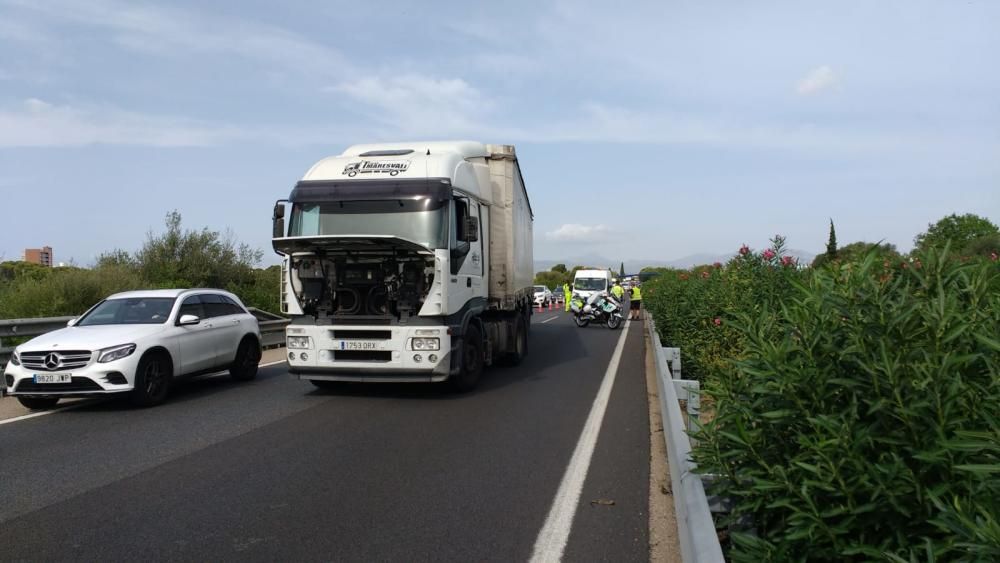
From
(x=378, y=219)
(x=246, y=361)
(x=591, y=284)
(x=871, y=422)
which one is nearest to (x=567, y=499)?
(x=871, y=422)

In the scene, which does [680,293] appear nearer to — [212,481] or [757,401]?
[212,481]

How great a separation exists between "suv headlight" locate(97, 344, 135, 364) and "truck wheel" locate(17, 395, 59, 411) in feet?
3.91

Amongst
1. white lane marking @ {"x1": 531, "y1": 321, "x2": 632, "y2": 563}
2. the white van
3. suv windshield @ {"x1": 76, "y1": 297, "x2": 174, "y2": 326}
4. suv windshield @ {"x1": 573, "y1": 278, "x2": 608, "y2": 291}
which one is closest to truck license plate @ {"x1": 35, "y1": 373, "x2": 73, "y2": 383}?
suv windshield @ {"x1": 76, "y1": 297, "x2": 174, "y2": 326}

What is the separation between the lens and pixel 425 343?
9.68 metres

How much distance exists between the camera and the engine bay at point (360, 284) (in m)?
10.0

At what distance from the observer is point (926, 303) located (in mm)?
2875

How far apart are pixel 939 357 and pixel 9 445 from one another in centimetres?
834

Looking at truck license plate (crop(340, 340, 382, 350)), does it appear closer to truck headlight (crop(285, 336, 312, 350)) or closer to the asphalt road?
truck headlight (crop(285, 336, 312, 350))

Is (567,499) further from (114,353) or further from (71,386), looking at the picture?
(71,386)

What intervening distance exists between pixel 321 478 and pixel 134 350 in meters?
4.66

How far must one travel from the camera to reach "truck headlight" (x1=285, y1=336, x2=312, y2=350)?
10102 millimetres

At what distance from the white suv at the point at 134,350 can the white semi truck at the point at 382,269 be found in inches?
65.9

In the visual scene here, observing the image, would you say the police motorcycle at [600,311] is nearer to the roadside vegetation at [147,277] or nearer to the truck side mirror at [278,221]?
the roadside vegetation at [147,277]

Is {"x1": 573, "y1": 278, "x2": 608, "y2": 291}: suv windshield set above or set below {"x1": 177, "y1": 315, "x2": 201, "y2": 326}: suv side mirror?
above
